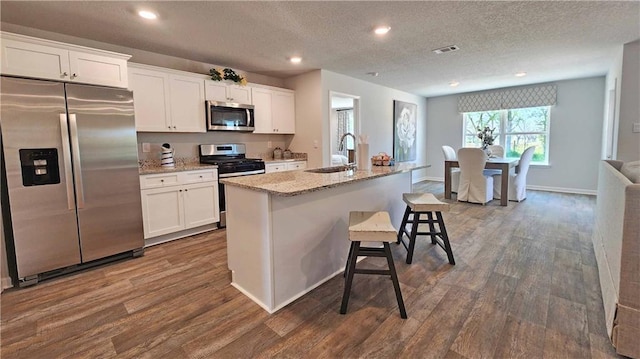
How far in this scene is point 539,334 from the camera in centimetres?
174

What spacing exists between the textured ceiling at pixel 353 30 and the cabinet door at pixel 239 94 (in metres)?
0.34

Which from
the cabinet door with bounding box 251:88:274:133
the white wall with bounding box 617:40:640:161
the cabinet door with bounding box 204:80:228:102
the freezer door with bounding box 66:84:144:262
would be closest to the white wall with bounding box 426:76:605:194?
the white wall with bounding box 617:40:640:161

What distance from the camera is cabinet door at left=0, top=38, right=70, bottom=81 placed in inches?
90.1

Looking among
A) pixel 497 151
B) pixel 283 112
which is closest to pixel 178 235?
pixel 283 112

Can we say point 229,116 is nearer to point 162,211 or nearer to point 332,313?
point 162,211

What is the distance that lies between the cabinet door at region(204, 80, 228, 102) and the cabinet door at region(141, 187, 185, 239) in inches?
53.5

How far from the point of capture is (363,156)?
2.96 meters

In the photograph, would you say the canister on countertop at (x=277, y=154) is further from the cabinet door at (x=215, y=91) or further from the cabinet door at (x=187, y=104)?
the cabinet door at (x=187, y=104)

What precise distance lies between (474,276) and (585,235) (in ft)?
6.67

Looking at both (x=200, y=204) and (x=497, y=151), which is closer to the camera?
(x=200, y=204)

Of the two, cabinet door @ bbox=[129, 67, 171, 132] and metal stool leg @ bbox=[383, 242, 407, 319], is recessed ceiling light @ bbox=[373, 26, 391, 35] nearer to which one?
metal stool leg @ bbox=[383, 242, 407, 319]

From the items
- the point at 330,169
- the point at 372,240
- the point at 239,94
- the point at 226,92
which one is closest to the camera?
→ the point at 372,240

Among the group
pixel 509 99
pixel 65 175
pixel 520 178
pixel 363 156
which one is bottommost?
pixel 520 178

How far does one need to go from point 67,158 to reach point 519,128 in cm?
786
